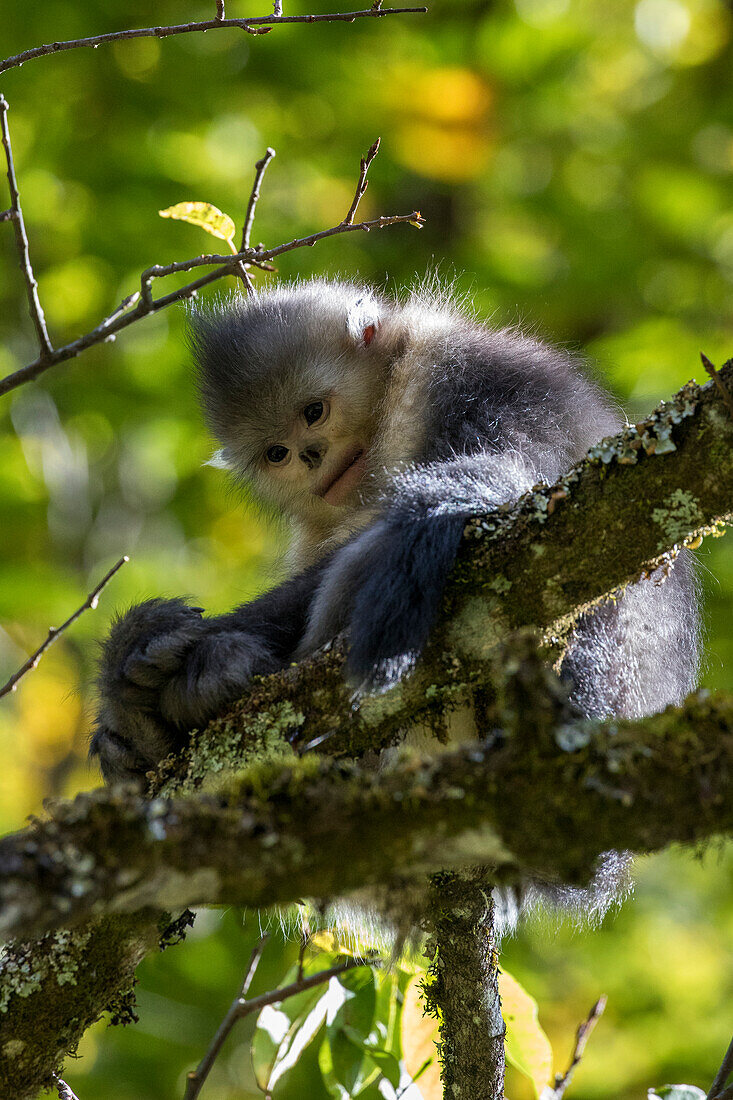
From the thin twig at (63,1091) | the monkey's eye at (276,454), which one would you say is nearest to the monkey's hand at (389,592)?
the thin twig at (63,1091)

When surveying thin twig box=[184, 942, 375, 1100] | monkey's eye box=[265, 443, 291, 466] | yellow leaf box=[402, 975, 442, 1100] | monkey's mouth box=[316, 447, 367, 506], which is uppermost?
monkey's eye box=[265, 443, 291, 466]

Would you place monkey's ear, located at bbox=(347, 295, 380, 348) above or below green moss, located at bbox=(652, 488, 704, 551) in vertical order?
above

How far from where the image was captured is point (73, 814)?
123cm

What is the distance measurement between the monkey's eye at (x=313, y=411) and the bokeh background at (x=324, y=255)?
1.67m

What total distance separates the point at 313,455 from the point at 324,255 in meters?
2.57

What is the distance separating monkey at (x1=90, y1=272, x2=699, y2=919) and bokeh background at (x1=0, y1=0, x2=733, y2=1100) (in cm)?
143

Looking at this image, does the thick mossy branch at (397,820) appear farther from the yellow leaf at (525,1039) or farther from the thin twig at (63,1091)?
the yellow leaf at (525,1039)

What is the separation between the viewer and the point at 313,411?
12.2ft

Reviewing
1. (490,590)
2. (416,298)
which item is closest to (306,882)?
(490,590)

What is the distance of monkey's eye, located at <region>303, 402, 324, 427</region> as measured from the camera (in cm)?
370

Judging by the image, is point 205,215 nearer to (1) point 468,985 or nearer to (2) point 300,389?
(2) point 300,389

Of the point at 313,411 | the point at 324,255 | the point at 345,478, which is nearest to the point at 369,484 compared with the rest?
the point at 345,478

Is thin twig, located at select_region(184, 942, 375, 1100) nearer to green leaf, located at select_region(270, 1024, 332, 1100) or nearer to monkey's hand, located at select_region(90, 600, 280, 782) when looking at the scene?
monkey's hand, located at select_region(90, 600, 280, 782)

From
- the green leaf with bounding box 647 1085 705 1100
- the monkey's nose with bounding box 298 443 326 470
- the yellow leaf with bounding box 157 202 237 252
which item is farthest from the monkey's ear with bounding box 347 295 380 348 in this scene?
the green leaf with bounding box 647 1085 705 1100
